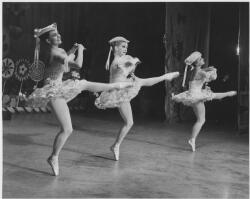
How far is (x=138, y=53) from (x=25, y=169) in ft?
22.1

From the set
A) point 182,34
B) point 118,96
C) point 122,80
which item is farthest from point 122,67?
point 182,34

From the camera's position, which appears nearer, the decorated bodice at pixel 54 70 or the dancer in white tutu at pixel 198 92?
the decorated bodice at pixel 54 70

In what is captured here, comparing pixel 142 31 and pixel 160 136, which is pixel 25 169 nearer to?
pixel 160 136

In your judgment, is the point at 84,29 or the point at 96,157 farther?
the point at 84,29

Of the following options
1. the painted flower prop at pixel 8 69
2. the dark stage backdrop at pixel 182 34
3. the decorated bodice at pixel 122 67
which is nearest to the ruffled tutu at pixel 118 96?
the decorated bodice at pixel 122 67

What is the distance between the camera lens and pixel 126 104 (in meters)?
5.14

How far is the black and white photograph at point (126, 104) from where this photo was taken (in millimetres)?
4137

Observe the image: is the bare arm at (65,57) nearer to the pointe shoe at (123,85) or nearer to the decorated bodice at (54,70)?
the decorated bodice at (54,70)

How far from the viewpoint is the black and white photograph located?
4.14m

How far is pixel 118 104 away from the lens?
5082mm

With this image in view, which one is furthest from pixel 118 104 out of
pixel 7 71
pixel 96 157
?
pixel 7 71

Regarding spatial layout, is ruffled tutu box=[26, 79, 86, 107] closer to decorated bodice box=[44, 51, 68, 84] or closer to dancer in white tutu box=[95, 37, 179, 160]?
decorated bodice box=[44, 51, 68, 84]

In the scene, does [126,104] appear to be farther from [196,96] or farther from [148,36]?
[148,36]

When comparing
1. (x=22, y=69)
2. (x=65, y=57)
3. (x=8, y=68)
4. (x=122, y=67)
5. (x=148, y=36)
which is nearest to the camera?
(x=65, y=57)
